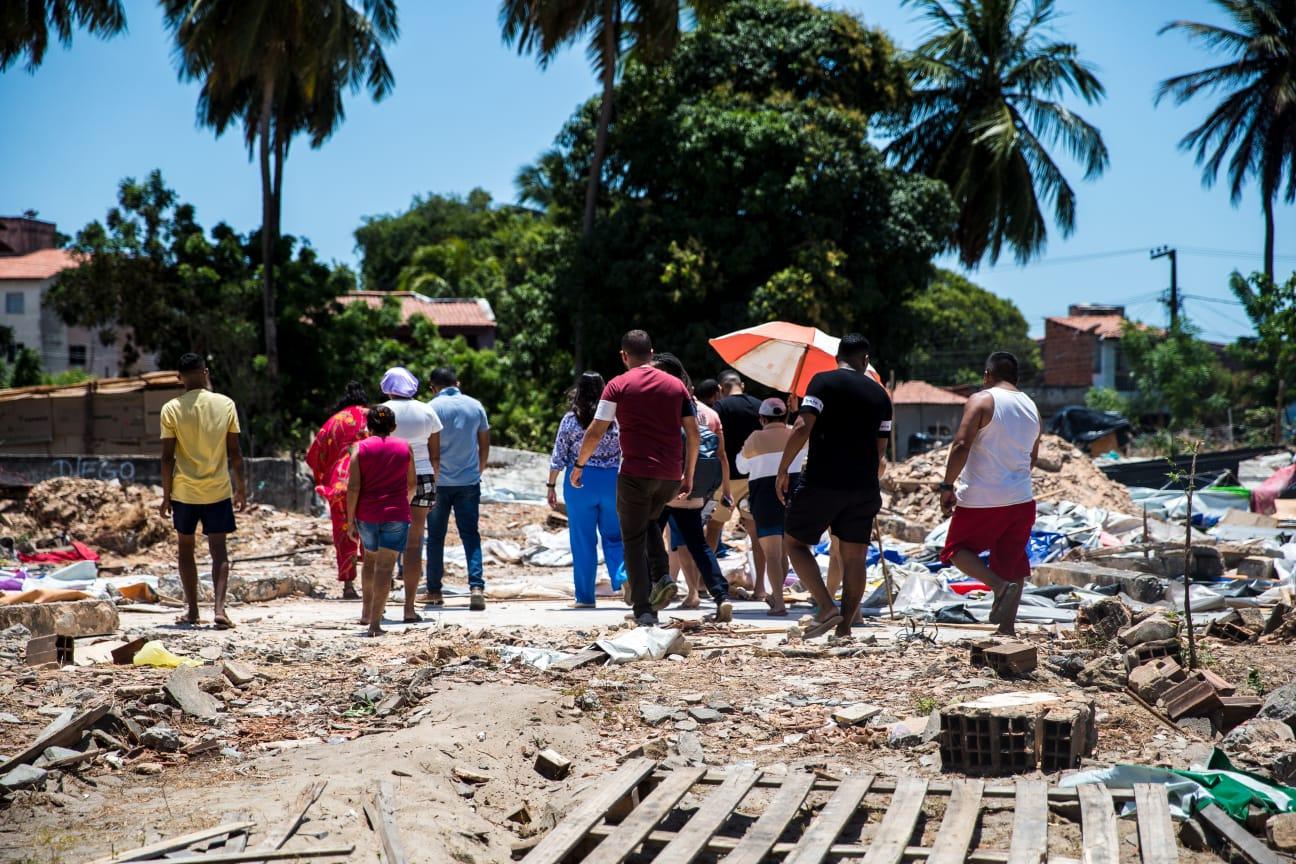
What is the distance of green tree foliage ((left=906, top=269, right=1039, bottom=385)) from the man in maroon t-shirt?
43338 mm

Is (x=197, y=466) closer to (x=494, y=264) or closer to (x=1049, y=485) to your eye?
(x=1049, y=485)

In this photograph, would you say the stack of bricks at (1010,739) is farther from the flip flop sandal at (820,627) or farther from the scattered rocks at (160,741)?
the scattered rocks at (160,741)

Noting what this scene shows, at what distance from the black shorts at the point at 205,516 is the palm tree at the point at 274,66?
1703cm

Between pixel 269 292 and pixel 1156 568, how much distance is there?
1918cm

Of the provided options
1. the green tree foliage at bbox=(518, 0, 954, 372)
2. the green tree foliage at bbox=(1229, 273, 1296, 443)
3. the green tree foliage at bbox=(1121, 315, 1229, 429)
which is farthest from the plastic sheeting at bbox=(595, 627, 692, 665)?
the green tree foliage at bbox=(1121, 315, 1229, 429)

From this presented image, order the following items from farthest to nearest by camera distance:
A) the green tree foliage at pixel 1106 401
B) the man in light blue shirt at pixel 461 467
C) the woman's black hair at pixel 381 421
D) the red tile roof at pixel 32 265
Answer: the red tile roof at pixel 32 265 → the green tree foliage at pixel 1106 401 → the man in light blue shirt at pixel 461 467 → the woman's black hair at pixel 381 421

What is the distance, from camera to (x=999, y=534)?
739 centimetres

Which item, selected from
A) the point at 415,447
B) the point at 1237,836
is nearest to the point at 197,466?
the point at 415,447

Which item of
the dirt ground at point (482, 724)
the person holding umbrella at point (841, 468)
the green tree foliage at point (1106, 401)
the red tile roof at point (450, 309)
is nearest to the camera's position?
the dirt ground at point (482, 724)

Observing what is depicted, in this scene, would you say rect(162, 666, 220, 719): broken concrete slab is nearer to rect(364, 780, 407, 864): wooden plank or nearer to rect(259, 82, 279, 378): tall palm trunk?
rect(364, 780, 407, 864): wooden plank

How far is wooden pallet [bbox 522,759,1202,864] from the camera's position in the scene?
12.6 feet

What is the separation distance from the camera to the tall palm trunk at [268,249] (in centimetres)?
2464

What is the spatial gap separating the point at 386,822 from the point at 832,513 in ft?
12.7

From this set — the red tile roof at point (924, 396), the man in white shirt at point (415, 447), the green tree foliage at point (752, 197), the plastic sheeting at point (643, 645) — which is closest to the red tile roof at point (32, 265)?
the red tile roof at point (924, 396)
